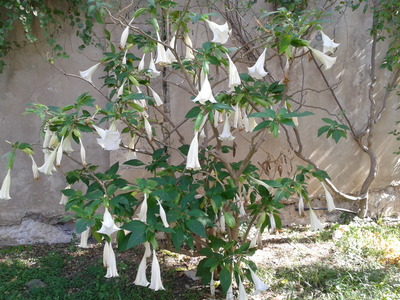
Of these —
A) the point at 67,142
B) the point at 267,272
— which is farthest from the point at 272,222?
the point at 67,142

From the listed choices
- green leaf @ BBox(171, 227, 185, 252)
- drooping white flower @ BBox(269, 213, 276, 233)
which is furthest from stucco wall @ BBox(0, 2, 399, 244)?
green leaf @ BBox(171, 227, 185, 252)

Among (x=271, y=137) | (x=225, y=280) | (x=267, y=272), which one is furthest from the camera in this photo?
(x=271, y=137)

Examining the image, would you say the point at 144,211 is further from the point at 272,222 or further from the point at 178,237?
the point at 272,222

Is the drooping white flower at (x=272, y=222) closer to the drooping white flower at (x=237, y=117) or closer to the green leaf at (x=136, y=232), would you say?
the drooping white flower at (x=237, y=117)

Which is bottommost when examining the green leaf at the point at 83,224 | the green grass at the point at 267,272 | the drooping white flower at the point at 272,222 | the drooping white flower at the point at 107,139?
the green grass at the point at 267,272

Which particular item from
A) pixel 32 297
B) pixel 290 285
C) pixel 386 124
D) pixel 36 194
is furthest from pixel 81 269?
pixel 386 124

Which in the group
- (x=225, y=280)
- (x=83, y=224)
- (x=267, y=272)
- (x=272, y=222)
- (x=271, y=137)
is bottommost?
(x=267, y=272)

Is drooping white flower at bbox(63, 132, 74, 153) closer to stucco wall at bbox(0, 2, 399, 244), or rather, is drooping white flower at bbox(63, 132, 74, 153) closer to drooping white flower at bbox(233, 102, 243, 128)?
drooping white flower at bbox(233, 102, 243, 128)

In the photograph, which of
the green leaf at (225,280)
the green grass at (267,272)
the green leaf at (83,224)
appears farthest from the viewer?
the green grass at (267,272)

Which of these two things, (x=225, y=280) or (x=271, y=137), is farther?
(x=271, y=137)

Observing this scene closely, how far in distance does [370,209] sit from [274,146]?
1.32 metres

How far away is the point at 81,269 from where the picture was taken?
136 inches

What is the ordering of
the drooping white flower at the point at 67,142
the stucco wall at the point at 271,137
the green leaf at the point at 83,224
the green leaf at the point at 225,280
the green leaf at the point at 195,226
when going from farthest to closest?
the stucco wall at the point at 271,137 < the green leaf at the point at 225,280 < the drooping white flower at the point at 67,142 < the green leaf at the point at 195,226 < the green leaf at the point at 83,224

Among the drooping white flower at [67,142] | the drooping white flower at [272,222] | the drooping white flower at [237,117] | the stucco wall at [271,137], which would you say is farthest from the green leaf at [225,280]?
the stucco wall at [271,137]
